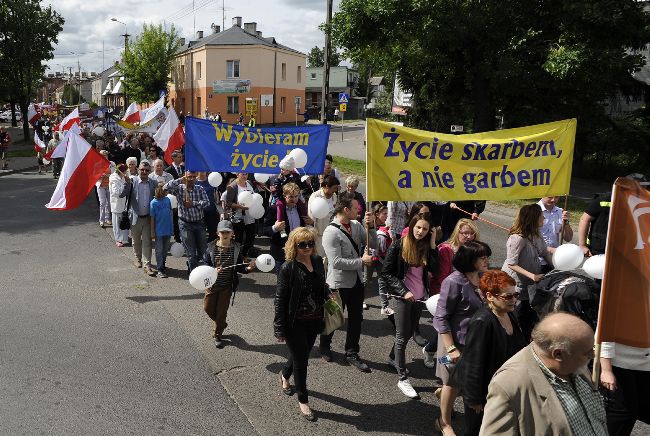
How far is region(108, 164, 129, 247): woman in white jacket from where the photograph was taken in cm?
911

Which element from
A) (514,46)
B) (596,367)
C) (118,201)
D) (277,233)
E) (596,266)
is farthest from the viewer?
(514,46)

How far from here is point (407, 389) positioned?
5.11 meters

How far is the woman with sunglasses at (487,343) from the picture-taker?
3.47 meters

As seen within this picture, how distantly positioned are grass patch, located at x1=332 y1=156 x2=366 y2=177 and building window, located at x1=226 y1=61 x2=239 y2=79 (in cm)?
2943

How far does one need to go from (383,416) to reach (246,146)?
4871 mm

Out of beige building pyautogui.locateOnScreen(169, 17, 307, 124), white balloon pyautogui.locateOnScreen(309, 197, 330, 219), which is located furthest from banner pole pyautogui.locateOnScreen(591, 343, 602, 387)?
beige building pyautogui.locateOnScreen(169, 17, 307, 124)

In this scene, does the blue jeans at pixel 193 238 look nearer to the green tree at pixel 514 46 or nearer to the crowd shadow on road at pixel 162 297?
the crowd shadow on road at pixel 162 297

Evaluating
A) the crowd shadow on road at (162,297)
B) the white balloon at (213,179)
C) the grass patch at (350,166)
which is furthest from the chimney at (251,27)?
the crowd shadow on road at (162,297)

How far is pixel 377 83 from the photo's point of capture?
9206cm

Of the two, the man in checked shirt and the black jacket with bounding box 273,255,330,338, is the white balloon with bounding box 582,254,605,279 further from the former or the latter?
the man in checked shirt

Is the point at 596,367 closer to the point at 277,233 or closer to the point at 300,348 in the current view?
the point at 300,348

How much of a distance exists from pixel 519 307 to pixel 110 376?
409 centimetres

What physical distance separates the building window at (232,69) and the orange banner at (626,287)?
51.9 metres

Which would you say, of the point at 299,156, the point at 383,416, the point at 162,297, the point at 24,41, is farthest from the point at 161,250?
the point at 24,41
